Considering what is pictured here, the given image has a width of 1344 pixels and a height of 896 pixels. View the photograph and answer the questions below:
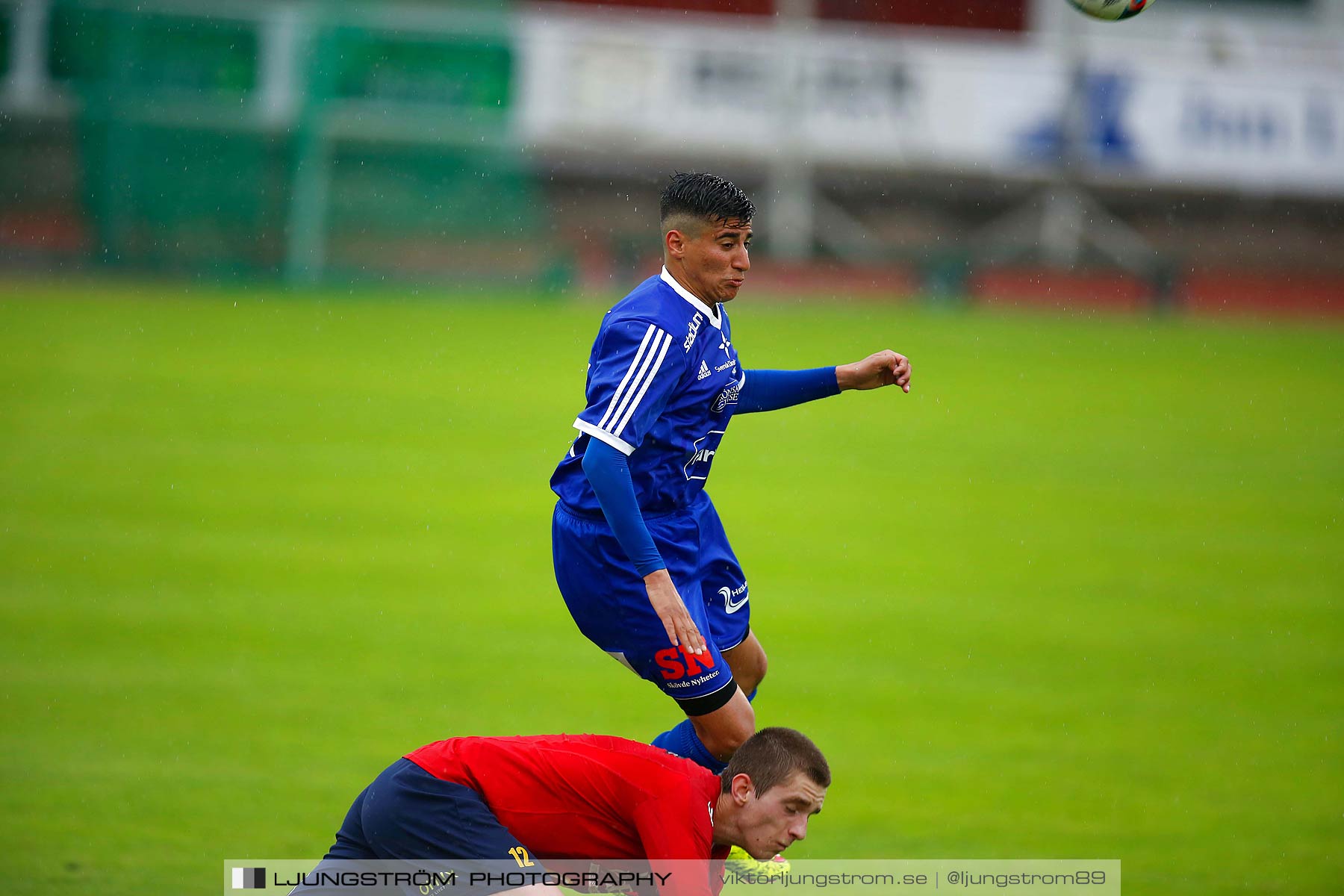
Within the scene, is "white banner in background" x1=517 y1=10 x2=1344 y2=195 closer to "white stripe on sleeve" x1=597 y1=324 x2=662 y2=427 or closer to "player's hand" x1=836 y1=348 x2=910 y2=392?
"player's hand" x1=836 y1=348 x2=910 y2=392

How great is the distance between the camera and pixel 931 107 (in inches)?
1099

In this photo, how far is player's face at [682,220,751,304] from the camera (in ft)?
14.6

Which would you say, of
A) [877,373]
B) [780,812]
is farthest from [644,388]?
[780,812]

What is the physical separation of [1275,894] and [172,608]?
644cm

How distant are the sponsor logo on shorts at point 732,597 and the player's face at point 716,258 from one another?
38.5 inches

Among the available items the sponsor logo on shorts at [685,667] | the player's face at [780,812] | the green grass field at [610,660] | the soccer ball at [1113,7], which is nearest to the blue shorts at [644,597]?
the sponsor logo on shorts at [685,667]

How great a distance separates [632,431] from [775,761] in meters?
1.00

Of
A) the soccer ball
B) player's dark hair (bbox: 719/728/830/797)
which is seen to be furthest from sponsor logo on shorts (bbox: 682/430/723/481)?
the soccer ball

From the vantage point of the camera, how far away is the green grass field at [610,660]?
19.9 feet

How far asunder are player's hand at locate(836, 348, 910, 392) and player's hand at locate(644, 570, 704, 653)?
1048 millimetres

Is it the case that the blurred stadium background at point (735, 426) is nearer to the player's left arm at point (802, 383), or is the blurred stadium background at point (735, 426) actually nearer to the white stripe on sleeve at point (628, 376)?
the player's left arm at point (802, 383)

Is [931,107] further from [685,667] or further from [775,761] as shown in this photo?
[775,761]

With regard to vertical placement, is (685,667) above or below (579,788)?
above

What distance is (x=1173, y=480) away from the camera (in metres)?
14.6
